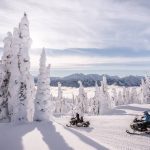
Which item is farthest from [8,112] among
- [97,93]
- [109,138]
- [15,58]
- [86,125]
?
[97,93]

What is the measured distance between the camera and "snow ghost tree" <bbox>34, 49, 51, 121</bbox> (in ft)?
136

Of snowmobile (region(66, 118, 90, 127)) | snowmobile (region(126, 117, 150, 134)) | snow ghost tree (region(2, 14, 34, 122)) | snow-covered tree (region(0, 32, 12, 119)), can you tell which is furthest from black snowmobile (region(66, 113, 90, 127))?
snow-covered tree (region(0, 32, 12, 119))

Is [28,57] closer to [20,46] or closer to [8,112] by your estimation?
[20,46]

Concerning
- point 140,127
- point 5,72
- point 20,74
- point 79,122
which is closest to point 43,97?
point 20,74

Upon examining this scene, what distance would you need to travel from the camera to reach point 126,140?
26250 millimetres

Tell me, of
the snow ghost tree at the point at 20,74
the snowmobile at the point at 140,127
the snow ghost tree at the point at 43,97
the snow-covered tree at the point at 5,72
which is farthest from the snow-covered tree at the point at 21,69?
the snowmobile at the point at 140,127

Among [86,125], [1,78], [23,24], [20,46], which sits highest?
[23,24]

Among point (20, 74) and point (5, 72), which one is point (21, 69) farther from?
point (5, 72)

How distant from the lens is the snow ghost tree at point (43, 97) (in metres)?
41.4

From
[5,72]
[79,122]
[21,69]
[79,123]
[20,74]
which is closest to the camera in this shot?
[79,123]

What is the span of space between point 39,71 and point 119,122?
12.4 m

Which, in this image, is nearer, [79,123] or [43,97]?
[79,123]

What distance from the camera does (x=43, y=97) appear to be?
42.0 m

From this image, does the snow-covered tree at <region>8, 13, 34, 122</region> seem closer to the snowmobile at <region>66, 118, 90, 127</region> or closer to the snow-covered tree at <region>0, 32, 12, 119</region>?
the snow-covered tree at <region>0, 32, 12, 119</region>
